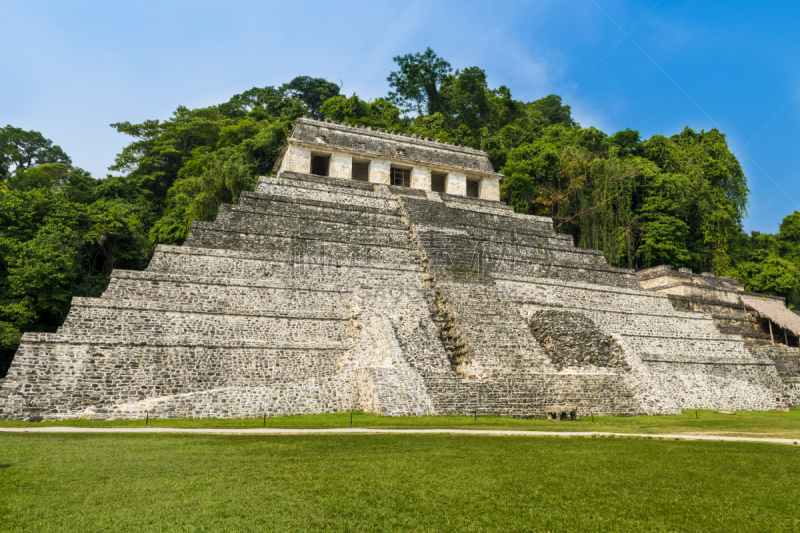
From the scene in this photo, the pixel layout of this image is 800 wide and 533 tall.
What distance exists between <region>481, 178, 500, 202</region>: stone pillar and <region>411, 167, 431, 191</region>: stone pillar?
3.23 meters

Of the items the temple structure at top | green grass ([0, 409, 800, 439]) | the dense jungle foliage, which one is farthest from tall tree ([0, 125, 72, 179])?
green grass ([0, 409, 800, 439])

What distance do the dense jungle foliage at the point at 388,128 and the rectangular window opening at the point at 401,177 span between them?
6.30 metres

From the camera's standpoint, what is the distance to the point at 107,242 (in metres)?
20.5

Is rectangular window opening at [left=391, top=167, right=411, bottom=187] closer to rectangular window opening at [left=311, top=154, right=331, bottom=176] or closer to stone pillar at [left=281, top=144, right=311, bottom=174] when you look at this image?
rectangular window opening at [left=311, top=154, right=331, bottom=176]

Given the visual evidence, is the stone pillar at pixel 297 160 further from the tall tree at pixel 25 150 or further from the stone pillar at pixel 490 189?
the tall tree at pixel 25 150

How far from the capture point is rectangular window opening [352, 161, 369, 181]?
27422mm

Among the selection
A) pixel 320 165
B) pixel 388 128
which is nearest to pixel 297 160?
pixel 320 165

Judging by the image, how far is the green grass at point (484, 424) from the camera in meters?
9.73

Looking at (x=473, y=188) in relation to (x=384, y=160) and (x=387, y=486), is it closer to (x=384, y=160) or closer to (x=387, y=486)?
(x=384, y=160)

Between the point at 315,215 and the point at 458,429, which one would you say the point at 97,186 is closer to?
the point at 315,215

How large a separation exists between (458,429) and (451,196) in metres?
18.5

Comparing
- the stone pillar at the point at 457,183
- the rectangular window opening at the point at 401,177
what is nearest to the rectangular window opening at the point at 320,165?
the rectangular window opening at the point at 401,177

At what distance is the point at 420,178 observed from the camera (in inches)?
1061

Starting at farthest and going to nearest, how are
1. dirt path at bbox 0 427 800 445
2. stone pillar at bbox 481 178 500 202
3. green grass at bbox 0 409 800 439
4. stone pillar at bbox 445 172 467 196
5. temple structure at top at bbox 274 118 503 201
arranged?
stone pillar at bbox 481 178 500 202
stone pillar at bbox 445 172 467 196
temple structure at top at bbox 274 118 503 201
green grass at bbox 0 409 800 439
dirt path at bbox 0 427 800 445
